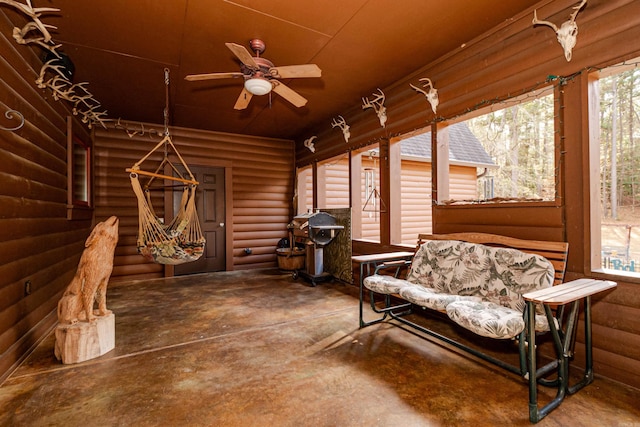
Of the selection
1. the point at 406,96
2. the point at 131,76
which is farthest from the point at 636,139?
the point at 131,76

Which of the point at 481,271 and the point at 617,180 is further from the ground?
the point at 617,180

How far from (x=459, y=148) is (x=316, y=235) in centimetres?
499

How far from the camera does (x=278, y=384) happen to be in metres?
1.97

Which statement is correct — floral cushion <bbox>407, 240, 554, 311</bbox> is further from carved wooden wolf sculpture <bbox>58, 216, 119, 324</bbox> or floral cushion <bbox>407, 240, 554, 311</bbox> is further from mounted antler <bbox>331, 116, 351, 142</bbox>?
carved wooden wolf sculpture <bbox>58, 216, 119, 324</bbox>

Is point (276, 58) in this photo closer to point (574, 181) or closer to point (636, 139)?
point (574, 181)

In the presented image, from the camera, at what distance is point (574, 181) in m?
2.14

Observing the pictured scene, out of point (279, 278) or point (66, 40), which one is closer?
point (66, 40)

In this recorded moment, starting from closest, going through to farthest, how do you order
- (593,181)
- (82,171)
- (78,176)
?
(593,181) → (78,176) → (82,171)

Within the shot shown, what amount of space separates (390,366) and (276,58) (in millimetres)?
3136

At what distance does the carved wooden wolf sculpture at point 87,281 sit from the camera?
2322mm

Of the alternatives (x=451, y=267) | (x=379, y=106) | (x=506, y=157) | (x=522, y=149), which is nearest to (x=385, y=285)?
(x=451, y=267)

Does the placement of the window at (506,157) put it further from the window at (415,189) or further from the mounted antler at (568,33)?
the mounted antler at (568,33)

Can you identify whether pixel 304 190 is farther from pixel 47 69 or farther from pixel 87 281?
pixel 87 281

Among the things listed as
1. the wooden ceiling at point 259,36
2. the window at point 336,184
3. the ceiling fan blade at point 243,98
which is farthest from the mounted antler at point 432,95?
the window at point 336,184
